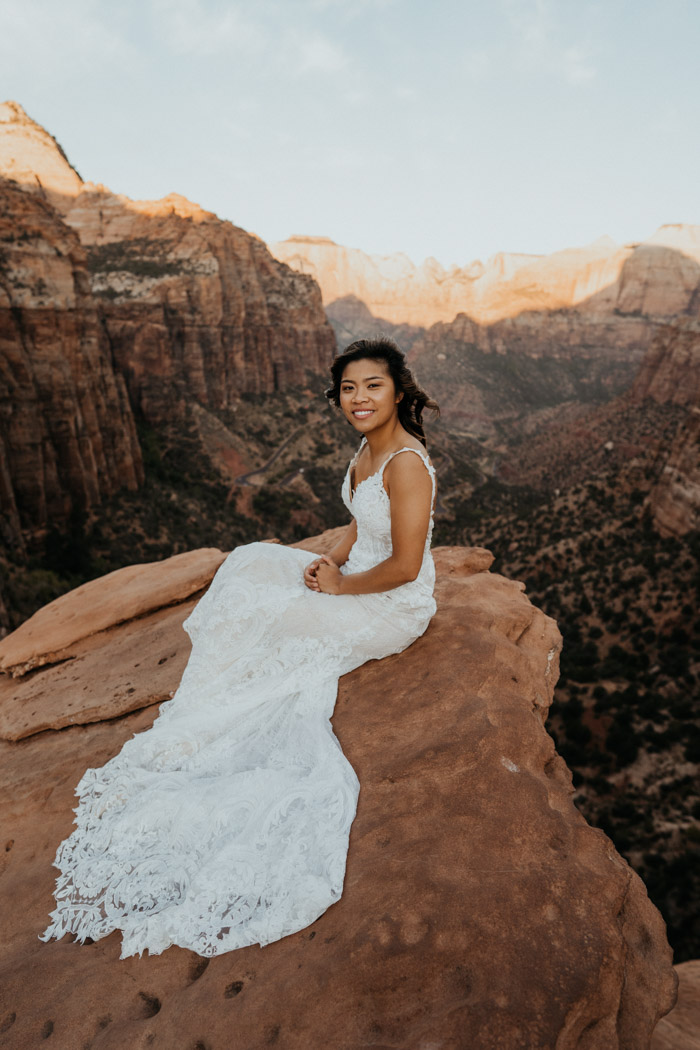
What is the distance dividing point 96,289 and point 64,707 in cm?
4567

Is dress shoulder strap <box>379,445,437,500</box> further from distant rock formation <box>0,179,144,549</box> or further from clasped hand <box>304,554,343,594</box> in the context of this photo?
distant rock formation <box>0,179,144,549</box>

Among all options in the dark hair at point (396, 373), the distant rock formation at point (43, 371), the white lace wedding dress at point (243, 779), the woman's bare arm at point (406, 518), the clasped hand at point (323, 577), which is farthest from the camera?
the distant rock formation at point (43, 371)

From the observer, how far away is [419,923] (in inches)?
95.1

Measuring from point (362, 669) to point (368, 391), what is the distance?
7.99ft

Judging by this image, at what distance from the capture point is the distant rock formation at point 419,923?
2139 mm

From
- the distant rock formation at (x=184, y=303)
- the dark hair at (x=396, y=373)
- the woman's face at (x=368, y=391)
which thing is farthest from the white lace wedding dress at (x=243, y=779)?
the distant rock formation at (x=184, y=303)

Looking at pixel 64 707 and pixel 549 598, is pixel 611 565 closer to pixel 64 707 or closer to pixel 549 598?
pixel 549 598

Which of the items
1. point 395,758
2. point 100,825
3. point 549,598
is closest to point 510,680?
point 395,758

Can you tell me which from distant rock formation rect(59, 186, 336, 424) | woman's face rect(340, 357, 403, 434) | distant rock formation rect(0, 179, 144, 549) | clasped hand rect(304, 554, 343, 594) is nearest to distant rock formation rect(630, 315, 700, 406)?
distant rock formation rect(59, 186, 336, 424)

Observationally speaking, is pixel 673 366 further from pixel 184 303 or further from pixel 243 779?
pixel 243 779

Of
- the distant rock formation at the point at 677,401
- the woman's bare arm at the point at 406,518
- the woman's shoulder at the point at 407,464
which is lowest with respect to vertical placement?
the distant rock formation at the point at 677,401

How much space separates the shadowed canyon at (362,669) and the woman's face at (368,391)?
2220mm

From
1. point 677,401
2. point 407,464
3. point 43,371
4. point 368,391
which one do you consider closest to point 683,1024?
point 407,464

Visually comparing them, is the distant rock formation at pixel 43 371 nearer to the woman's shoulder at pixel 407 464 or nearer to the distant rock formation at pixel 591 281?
the woman's shoulder at pixel 407 464
